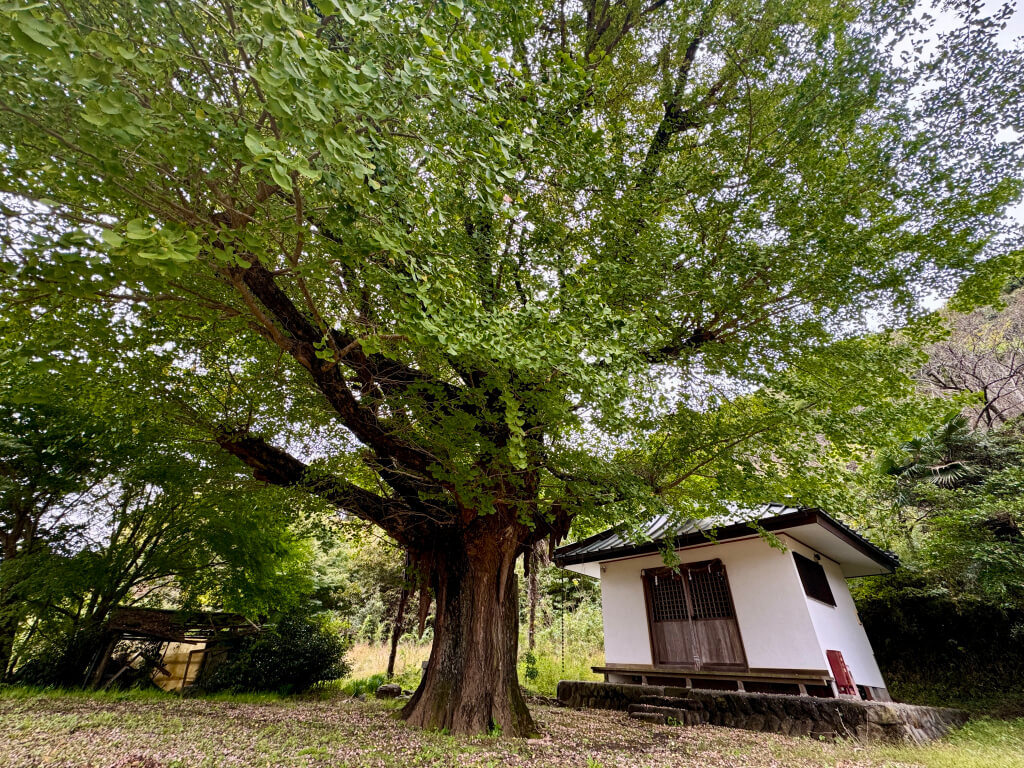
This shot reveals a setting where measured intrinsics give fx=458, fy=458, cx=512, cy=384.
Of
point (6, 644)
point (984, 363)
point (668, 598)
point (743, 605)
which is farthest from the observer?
point (984, 363)

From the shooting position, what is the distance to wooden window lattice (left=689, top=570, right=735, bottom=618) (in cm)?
868

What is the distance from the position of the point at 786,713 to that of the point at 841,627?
3.47m

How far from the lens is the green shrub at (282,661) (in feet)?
31.6

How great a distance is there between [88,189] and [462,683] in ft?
20.2

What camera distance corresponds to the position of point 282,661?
9.84m

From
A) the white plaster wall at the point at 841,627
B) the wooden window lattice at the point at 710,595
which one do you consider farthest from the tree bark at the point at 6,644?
the white plaster wall at the point at 841,627

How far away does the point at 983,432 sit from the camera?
37.4ft

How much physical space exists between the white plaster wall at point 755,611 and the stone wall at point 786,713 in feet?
3.04

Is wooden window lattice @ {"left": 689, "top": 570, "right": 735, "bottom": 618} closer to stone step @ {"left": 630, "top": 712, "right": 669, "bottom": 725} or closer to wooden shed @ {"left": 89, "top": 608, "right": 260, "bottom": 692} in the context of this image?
stone step @ {"left": 630, "top": 712, "right": 669, "bottom": 725}

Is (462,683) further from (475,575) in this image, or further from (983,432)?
A: (983,432)

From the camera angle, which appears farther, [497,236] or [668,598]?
[668,598]

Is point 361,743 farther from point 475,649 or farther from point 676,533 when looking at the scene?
point 676,533

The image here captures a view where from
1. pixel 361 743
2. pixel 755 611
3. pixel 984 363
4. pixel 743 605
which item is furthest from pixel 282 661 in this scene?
pixel 984 363

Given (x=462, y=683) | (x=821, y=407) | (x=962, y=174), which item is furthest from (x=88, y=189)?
(x=962, y=174)
